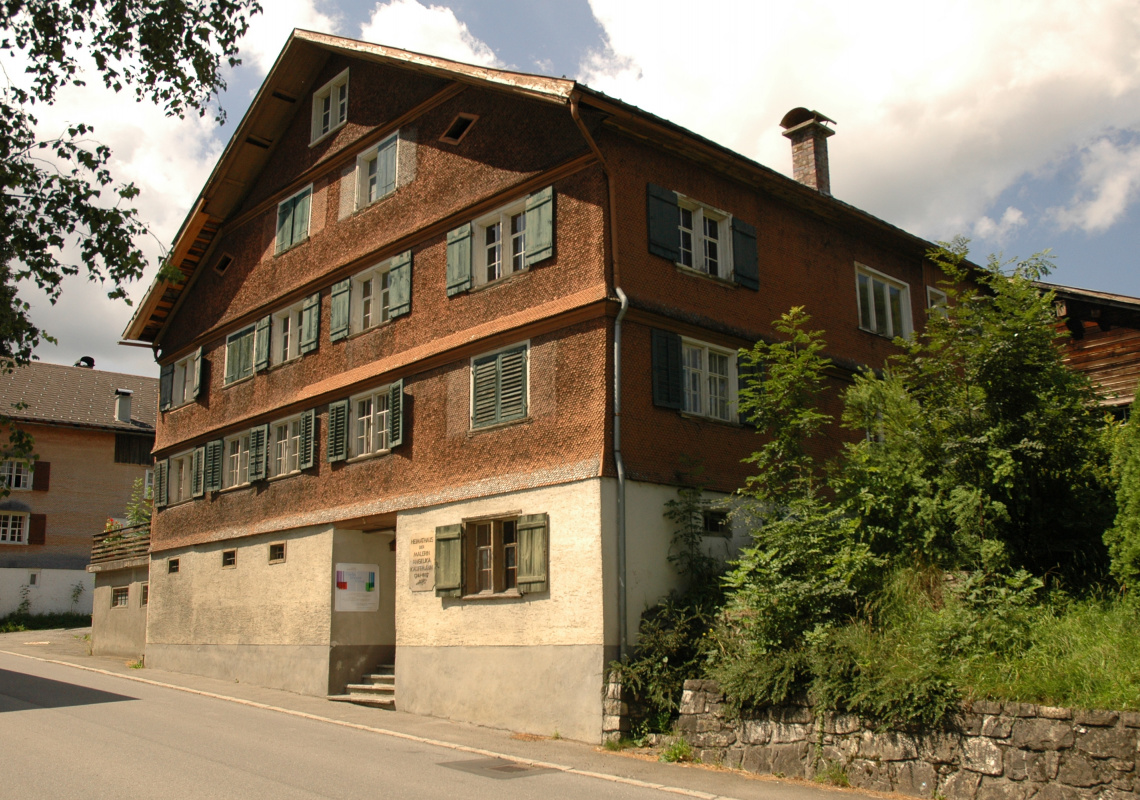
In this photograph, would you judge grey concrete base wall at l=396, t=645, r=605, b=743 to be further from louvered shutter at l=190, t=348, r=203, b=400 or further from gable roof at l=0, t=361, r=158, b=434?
gable roof at l=0, t=361, r=158, b=434

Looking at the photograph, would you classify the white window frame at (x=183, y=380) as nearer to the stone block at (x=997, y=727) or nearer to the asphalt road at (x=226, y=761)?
the asphalt road at (x=226, y=761)

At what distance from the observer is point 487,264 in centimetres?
1712

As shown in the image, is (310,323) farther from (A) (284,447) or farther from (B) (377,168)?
(B) (377,168)

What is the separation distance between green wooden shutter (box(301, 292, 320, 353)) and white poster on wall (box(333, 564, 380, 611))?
4779 mm

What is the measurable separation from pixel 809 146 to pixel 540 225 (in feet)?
29.5

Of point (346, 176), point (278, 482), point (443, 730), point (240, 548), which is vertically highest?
point (346, 176)

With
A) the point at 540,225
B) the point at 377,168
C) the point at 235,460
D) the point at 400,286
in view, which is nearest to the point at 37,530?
the point at 235,460

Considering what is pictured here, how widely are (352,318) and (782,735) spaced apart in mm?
12478

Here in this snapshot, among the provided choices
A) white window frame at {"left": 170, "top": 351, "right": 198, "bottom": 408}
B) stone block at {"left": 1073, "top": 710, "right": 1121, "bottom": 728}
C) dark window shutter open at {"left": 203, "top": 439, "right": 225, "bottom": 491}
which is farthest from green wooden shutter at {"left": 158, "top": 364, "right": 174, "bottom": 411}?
stone block at {"left": 1073, "top": 710, "right": 1121, "bottom": 728}

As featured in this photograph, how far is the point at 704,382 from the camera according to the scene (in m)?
16.1

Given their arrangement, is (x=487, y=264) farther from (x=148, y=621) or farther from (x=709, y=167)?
(x=148, y=621)

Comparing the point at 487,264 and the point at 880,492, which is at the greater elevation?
the point at 487,264

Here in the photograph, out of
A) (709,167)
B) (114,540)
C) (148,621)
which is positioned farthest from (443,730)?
(114,540)

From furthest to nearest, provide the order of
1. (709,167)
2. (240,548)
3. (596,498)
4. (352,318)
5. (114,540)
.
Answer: (114,540), (240,548), (352,318), (709,167), (596,498)
